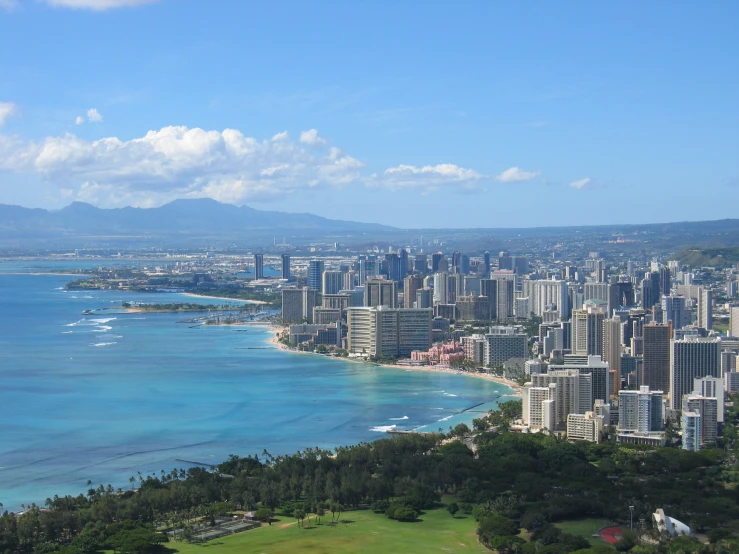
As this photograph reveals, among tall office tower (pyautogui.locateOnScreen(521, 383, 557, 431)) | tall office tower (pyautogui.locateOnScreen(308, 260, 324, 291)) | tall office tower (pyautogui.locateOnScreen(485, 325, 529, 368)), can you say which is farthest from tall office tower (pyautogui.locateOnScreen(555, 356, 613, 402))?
tall office tower (pyautogui.locateOnScreen(308, 260, 324, 291))

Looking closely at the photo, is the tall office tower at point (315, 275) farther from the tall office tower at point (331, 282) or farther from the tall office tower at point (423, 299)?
the tall office tower at point (423, 299)

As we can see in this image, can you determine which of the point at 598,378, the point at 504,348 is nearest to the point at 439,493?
the point at 598,378

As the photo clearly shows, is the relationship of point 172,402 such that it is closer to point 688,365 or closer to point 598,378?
point 598,378

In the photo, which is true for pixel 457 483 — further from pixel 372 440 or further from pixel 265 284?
pixel 265 284

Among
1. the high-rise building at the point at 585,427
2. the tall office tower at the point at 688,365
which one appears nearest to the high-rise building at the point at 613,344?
the tall office tower at the point at 688,365

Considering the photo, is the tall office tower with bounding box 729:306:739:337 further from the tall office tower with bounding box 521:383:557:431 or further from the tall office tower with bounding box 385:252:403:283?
the tall office tower with bounding box 385:252:403:283
